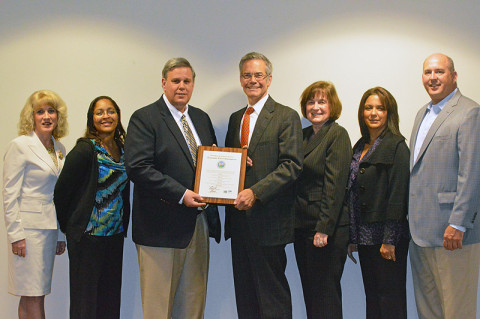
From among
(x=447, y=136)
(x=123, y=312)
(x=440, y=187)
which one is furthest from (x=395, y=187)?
(x=123, y=312)

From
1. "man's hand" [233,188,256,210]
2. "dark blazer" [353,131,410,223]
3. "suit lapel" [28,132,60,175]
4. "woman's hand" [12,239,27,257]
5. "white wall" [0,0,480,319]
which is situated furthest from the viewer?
→ "white wall" [0,0,480,319]

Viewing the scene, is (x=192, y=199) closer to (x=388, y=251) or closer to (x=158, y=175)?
(x=158, y=175)

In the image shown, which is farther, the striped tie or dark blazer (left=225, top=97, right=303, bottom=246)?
the striped tie

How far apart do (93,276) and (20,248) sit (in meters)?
0.57

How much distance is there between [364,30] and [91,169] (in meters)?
2.35

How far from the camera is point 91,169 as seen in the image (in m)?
2.73

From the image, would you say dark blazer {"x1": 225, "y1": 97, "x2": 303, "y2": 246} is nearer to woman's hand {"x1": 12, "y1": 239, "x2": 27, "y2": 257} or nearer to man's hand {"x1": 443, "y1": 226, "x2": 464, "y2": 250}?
man's hand {"x1": 443, "y1": 226, "x2": 464, "y2": 250}

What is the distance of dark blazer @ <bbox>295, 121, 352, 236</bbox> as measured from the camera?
262cm

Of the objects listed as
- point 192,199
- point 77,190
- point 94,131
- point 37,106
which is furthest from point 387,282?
point 37,106

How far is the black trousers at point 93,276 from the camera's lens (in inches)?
105

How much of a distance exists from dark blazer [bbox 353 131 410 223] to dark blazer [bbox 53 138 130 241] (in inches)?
66.4

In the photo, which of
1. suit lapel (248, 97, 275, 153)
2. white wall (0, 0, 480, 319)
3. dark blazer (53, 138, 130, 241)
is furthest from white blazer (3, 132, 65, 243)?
suit lapel (248, 97, 275, 153)

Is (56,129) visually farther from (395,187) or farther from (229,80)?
(395,187)

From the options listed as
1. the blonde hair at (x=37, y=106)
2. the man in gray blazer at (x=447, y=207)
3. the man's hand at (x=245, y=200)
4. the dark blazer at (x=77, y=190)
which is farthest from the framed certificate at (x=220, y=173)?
the blonde hair at (x=37, y=106)
